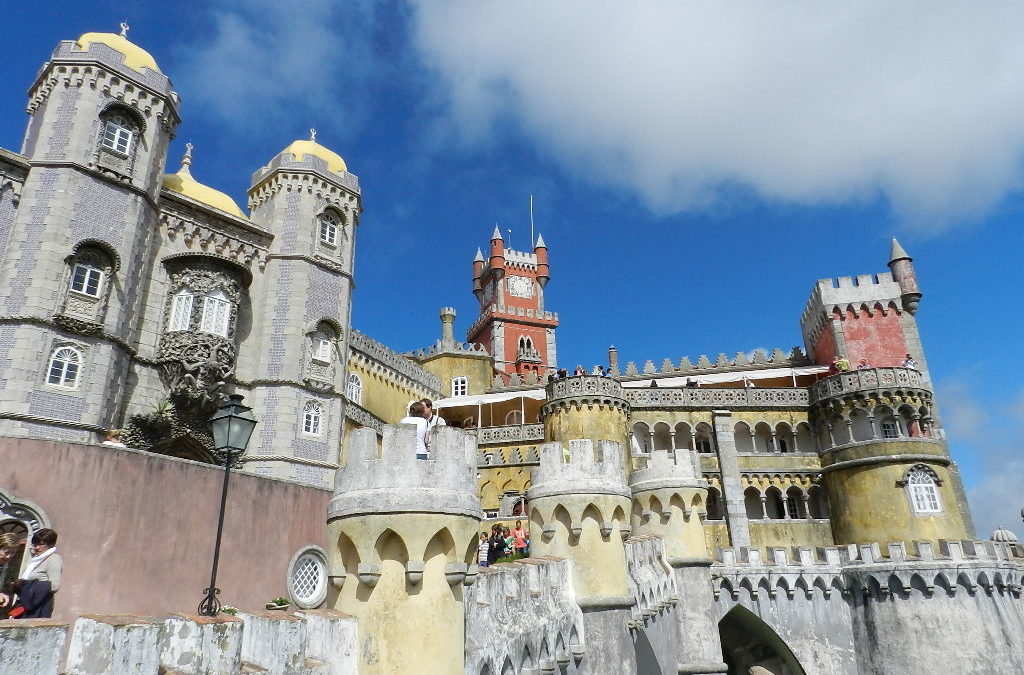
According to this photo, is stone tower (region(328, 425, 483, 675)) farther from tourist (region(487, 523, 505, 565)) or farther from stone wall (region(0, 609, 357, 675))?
tourist (region(487, 523, 505, 565))

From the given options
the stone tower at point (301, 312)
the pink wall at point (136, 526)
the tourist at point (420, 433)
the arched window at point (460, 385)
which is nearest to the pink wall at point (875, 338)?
the arched window at point (460, 385)

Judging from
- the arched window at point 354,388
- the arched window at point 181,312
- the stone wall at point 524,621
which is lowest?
the stone wall at point 524,621

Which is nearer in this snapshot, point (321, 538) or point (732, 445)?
point (321, 538)

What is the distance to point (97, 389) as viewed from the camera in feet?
61.5

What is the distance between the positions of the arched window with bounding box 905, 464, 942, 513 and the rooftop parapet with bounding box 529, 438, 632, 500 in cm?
2621

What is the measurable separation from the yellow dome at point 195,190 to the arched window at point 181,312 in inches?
158

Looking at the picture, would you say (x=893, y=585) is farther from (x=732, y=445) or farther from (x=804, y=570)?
(x=732, y=445)

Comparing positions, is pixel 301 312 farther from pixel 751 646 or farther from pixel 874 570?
pixel 874 570

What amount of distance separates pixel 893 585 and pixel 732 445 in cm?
1126

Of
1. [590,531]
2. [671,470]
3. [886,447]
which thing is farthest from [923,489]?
[590,531]

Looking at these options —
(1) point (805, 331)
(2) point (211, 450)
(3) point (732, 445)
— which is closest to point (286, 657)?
(2) point (211, 450)

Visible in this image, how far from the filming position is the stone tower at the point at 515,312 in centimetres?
5712

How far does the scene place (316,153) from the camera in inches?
1059

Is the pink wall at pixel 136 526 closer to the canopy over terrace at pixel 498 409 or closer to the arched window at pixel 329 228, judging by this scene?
the arched window at pixel 329 228
